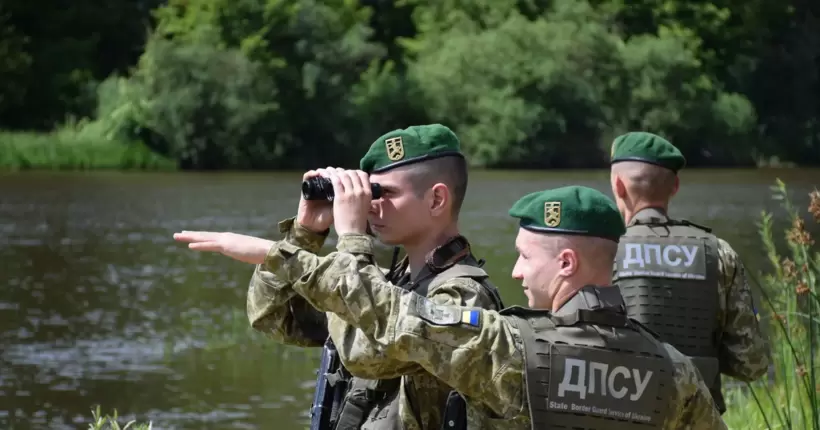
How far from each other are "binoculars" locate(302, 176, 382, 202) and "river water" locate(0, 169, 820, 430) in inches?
279

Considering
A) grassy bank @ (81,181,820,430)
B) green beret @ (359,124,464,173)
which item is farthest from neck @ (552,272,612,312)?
grassy bank @ (81,181,820,430)

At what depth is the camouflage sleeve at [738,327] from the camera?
16.3 feet

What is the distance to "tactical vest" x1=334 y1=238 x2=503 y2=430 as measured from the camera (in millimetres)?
3543

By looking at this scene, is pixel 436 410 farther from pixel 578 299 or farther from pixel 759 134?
pixel 759 134

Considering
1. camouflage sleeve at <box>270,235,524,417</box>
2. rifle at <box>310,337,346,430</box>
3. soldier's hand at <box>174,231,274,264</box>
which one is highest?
soldier's hand at <box>174,231,274,264</box>

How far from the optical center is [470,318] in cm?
316

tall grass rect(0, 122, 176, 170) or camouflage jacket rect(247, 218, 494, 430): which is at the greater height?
camouflage jacket rect(247, 218, 494, 430)

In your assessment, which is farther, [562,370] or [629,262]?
[629,262]

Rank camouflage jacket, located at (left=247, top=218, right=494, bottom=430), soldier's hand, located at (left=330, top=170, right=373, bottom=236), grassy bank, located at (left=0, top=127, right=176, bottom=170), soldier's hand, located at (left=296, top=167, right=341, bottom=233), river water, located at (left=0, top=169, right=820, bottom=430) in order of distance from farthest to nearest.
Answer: grassy bank, located at (left=0, top=127, right=176, bottom=170) < river water, located at (left=0, top=169, right=820, bottom=430) < soldier's hand, located at (left=296, top=167, right=341, bottom=233) < soldier's hand, located at (left=330, top=170, right=373, bottom=236) < camouflage jacket, located at (left=247, top=218, right=494, bottom=430)

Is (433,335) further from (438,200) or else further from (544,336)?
(438,200)

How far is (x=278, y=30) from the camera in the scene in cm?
4725

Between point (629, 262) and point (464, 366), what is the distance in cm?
211

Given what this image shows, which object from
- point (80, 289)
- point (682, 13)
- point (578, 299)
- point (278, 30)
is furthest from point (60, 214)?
point (682, 13)

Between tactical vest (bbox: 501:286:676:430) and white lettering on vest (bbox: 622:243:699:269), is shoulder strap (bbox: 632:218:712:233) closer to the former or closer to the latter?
white lettering on vest (bbox: 622:243:699:269)
